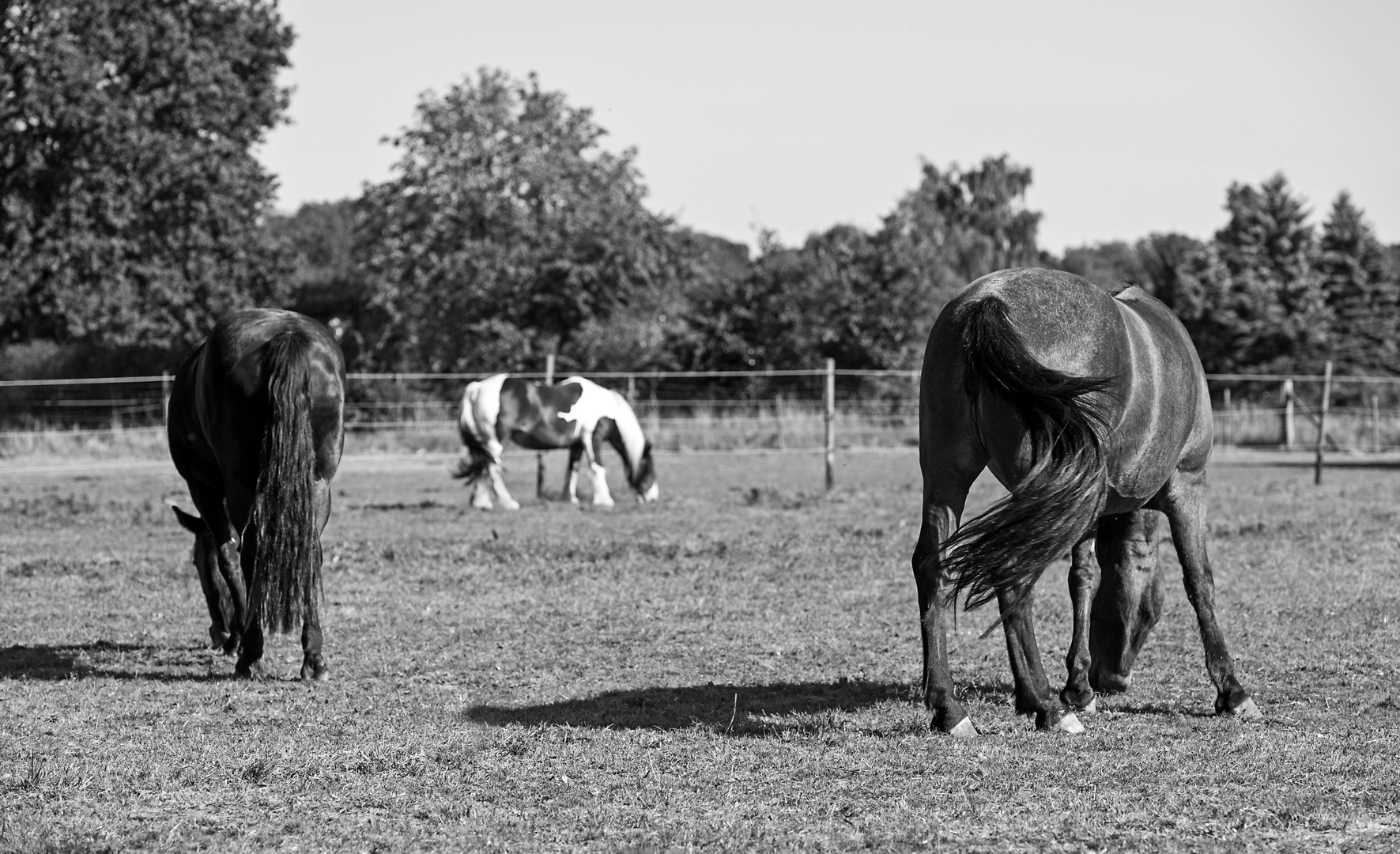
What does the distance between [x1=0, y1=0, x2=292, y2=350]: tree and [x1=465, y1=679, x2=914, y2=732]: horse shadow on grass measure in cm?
2535

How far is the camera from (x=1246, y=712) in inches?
233

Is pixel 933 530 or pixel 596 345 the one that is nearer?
pixel 933 530

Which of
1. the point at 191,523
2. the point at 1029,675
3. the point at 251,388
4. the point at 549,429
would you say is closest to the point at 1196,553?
the point at 1029,675

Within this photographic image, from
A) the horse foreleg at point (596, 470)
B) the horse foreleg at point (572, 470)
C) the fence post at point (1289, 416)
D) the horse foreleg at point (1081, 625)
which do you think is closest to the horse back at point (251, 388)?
the horse foreleg at point (1081, 625)

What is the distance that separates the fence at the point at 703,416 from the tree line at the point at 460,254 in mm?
1920

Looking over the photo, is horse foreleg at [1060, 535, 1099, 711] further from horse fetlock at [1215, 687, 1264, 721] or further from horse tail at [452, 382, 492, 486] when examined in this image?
horse tail at [452, 382, 492, 486]

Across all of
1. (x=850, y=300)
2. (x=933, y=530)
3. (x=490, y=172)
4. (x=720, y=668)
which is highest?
(x=490, y=172)

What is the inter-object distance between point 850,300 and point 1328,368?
60.8ft

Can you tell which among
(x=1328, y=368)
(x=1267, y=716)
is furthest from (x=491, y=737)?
(x=1328, y=368)

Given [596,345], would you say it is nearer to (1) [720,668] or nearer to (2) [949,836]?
(1) [720,668]

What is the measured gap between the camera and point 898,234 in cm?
4138

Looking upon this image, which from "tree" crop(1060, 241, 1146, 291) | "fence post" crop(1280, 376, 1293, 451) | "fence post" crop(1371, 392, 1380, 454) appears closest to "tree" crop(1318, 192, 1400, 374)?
"tree" crop(1060, 241, 1146, 291)

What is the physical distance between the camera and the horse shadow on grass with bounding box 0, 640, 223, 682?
7.02 m

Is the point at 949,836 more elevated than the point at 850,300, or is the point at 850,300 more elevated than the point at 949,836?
the point at 850,300
